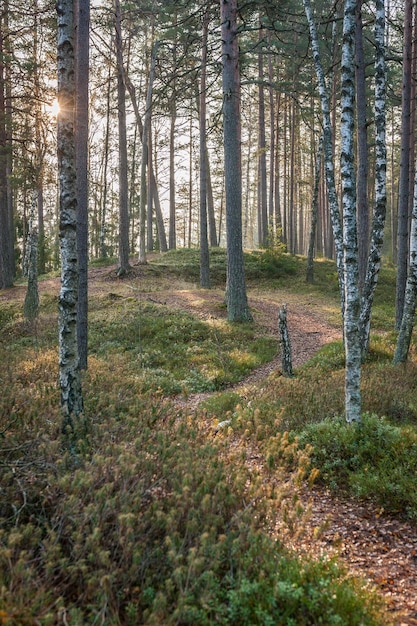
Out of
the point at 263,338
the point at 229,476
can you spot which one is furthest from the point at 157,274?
the point at 229,476

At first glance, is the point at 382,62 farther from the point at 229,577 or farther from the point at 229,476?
the point at 229,577

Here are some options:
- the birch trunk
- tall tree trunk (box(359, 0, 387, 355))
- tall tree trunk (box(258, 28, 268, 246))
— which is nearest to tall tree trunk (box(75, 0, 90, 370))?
tall tree trunk (box(359, 0, 387, 355))

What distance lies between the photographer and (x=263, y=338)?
13094 mm

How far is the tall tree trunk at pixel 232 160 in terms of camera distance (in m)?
13.7

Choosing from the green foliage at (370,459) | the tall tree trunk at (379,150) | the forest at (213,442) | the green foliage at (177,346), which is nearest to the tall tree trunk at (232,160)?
the forest at (213,442)

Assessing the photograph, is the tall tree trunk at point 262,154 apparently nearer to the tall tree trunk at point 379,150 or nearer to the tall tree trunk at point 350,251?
the tall tree trunk at point 379,150

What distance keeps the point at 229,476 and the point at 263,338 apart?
29.0ft

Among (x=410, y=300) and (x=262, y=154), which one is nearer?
(x=410, y=300)

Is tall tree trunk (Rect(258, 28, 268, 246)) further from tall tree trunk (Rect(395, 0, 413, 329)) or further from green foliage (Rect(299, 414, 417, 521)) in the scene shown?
green foliage (Rect(299, 414, 417, 521))

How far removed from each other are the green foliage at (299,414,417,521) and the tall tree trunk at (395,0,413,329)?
29.3 feet

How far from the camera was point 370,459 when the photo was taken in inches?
224

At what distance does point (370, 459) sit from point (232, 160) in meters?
11.1

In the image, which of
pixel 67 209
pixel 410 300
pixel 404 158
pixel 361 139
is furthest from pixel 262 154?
pixel 67 209

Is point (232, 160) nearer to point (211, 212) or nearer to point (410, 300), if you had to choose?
point (410, 300)
